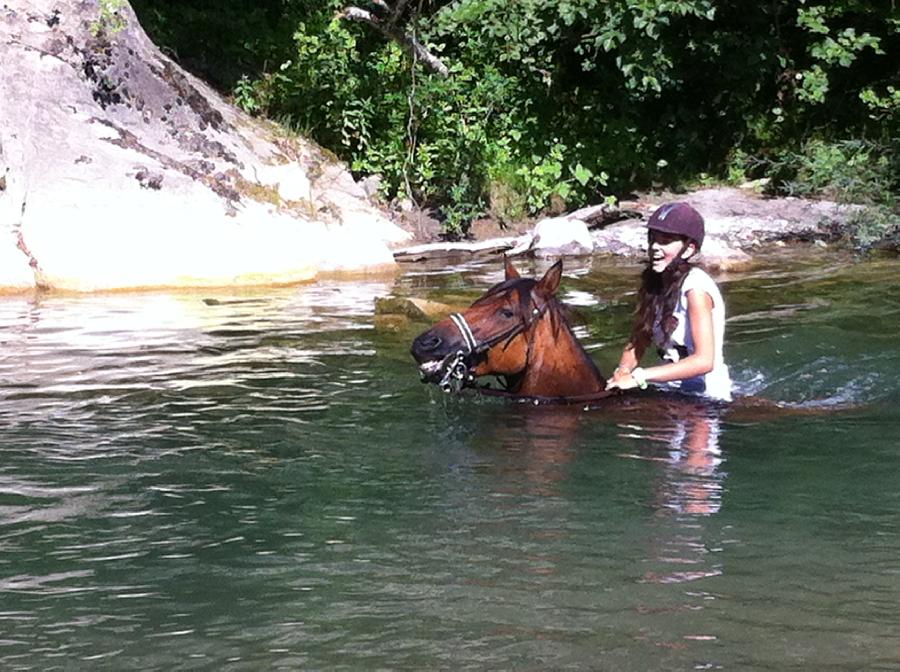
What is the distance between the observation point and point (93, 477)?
20.3ft

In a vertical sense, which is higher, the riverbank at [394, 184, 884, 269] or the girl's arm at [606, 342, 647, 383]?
the riverbank at [394, 184, 884, 269]

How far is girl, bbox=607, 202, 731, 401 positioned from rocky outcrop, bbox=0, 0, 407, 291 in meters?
7.68

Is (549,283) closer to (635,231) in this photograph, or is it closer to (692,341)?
(692,341)

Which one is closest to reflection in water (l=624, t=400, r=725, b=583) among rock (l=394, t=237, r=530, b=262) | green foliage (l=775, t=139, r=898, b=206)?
rock (l=394, t=237, r=530, b=262)

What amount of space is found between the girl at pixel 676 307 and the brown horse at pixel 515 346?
10.1 inches

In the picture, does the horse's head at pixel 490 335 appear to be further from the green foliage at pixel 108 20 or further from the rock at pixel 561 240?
the green foliage at pixel 108 20

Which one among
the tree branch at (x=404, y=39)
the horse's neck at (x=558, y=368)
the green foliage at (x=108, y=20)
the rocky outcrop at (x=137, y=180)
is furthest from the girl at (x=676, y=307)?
the tree branch at (x=404, y=39)

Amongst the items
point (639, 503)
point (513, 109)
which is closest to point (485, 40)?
point (513, 109)

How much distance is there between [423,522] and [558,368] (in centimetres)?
174

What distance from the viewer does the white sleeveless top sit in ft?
22.1

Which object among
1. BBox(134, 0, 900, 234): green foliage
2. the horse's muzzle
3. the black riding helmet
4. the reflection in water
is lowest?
the reflection in water

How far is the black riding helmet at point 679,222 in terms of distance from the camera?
6.48 m

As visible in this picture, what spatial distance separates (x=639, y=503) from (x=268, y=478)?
5.65ft

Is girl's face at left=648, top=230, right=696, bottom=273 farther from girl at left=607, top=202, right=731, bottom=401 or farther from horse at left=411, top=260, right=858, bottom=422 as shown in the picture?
horse at left=411, top=260, right=858, bottom=422
